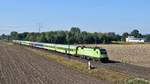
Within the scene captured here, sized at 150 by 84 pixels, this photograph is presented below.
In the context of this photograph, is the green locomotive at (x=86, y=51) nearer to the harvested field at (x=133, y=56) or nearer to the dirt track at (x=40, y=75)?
the harvested field at (x=133, y=56)

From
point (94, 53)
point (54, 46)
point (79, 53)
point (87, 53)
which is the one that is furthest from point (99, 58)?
point (54, 46)

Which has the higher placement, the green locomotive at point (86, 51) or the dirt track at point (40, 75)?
the green locomotive at point (86, 51)

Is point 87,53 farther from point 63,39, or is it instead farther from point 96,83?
point 63,39

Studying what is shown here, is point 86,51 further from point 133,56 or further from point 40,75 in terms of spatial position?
point 40,75

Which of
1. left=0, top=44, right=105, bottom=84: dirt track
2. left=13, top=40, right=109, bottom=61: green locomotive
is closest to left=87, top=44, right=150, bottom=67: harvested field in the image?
left=13, top=40, right=109, bottom=61: green locomotive

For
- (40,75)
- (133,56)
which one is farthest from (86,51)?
(40,75)

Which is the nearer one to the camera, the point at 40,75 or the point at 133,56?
the point at 40,75

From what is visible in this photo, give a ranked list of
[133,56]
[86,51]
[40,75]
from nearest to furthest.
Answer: [40,75]
[86,51]
[133,56]

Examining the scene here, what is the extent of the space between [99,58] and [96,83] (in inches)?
1324

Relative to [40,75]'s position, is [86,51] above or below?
above

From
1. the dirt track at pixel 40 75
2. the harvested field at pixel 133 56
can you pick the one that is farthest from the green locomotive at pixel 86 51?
the dirt track at pixel 40 75

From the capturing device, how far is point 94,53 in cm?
6569

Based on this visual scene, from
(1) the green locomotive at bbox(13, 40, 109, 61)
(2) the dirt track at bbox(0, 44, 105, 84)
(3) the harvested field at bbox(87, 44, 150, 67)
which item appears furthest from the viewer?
(3) the harvested field at bbox(87, 44, 150, 67)

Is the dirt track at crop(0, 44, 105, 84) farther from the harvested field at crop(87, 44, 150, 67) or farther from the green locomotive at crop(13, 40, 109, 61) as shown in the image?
the harvested field at crop(87, 44, 150, 67)
